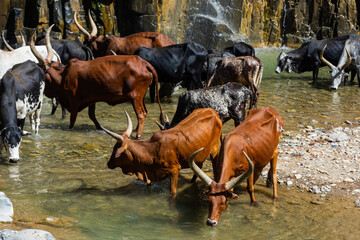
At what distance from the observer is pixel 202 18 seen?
2128 cm

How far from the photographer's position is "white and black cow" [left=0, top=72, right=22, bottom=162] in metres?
7.60

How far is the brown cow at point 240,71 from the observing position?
38.8 feet

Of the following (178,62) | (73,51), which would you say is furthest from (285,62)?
(73,51)

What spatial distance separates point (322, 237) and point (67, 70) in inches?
240

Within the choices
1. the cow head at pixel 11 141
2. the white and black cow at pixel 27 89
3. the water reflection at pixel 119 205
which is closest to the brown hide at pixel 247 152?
the water reflection at pixel 119 205

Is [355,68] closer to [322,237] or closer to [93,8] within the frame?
[93,8]

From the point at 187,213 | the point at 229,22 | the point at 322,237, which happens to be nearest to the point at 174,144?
the point at 187,213

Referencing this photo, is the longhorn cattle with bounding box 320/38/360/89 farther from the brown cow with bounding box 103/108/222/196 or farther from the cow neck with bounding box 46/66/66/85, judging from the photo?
the brown cow with bounding box 103/108/222/196

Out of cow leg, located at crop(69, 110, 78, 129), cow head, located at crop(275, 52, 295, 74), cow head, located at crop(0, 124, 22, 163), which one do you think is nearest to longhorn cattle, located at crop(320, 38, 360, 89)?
cow head, located at crop(275, 52, 295, 74)

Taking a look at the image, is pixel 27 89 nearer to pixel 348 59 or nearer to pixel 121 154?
pixel 121 154

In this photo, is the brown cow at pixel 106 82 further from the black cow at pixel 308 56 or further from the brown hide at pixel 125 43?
the black cow at pixel 308 56

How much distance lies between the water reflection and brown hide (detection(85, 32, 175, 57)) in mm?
5408

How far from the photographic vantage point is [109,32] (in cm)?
1970

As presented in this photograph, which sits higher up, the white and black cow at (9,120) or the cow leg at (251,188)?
the white and black cow at (9,120)
